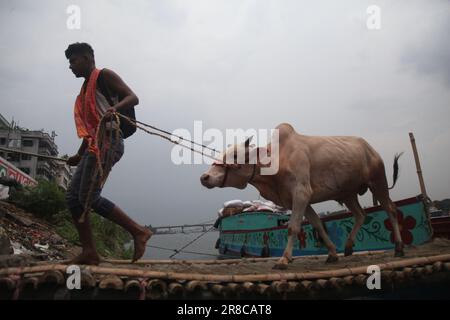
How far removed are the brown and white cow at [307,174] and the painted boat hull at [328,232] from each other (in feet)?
5.07

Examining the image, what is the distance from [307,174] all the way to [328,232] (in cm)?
556

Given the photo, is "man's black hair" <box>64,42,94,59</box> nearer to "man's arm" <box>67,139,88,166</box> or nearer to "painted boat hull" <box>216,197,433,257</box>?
"man's arm" <box>67,139,88,166</box>

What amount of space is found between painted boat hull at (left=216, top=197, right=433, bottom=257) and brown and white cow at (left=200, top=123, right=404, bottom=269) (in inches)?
60.8

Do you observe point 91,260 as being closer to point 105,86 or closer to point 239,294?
point 239,294

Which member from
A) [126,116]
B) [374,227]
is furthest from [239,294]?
[374,227]

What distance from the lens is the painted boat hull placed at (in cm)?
604

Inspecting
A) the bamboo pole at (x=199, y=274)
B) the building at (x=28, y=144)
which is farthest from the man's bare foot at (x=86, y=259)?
the building at (x=28, y=144)

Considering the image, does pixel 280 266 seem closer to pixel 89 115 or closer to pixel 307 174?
pixel 307 174

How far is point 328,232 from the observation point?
29.8ft

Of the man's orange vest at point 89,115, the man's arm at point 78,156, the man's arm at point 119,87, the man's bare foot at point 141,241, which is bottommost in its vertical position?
the man's bare foot at point 141,241

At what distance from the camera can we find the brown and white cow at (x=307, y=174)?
4.11m

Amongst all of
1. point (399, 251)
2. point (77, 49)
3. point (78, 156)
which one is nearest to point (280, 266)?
point (399, 251)

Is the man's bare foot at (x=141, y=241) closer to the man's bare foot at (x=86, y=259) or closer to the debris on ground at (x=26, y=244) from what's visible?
the man's bare foot at (x=86, y=259)

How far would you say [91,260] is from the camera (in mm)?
2990
